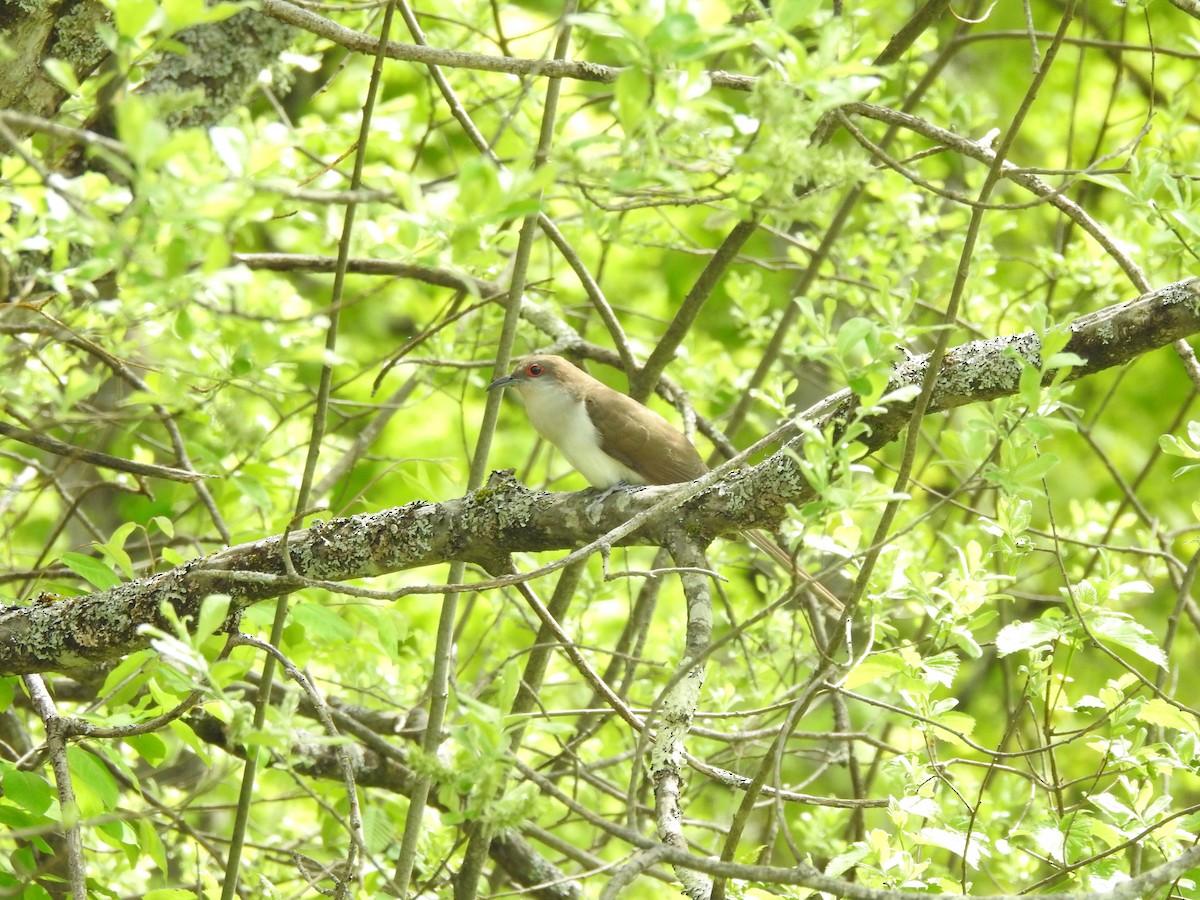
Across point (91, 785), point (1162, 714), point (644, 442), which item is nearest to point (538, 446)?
point (644, 442)

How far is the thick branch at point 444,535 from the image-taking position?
2.62 m

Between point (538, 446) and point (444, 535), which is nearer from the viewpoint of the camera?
point (444, 535)

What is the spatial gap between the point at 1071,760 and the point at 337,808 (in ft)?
19.1

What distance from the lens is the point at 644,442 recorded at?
4.29 meters

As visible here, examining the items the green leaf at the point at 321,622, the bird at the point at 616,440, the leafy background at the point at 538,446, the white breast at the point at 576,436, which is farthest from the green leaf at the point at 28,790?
the white breast at the point at 576,436

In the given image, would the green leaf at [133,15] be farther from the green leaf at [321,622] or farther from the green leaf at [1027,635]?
the green leaf at [1027,635]

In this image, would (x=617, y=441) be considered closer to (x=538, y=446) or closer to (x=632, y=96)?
(x=538, y=446)

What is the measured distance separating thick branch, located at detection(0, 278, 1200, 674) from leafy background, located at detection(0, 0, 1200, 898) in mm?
152

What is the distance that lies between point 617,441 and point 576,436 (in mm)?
163

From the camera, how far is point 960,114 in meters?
6.20

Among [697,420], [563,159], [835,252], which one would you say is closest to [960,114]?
[835,252]

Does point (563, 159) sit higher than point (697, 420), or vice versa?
point (697, 420)

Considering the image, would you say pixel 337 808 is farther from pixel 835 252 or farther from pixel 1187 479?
pixel 1187 479

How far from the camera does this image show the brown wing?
14.0 feet
